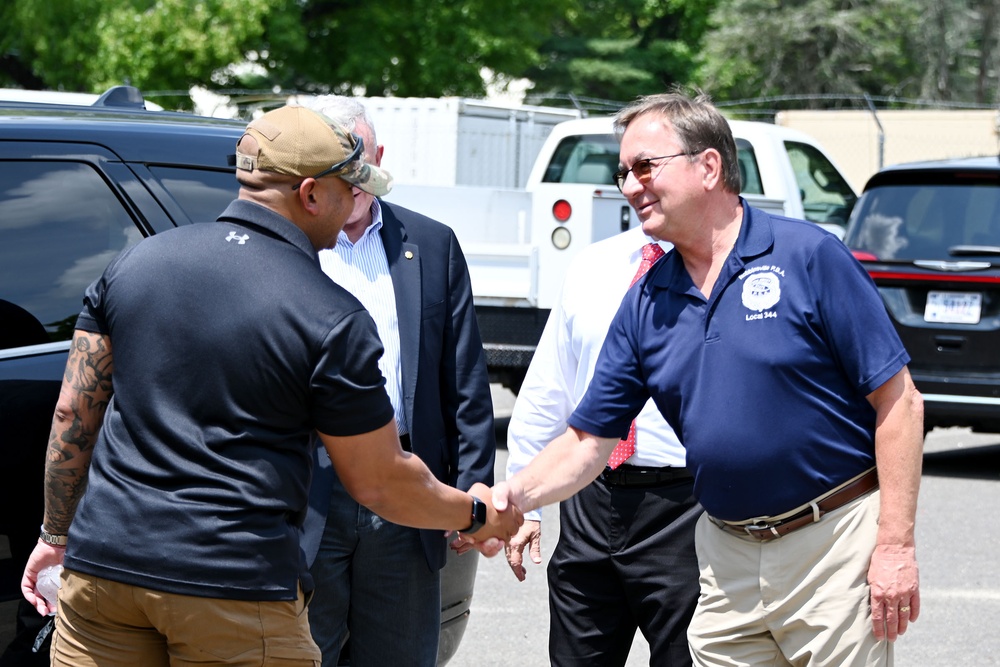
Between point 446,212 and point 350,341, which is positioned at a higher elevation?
point 350,341

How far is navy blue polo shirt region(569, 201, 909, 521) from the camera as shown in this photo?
287 cm

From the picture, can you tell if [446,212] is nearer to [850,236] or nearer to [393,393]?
[850,236]

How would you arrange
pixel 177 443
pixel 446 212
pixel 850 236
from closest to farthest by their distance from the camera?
pixel 177 443 → pixel 850 236 → pixel 446 212

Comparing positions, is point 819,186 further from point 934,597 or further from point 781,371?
point 781,371

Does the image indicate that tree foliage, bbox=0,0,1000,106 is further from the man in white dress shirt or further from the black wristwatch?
the black wristwatch

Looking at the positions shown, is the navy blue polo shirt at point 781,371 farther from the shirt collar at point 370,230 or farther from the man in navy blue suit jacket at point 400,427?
the shirt collar at point 370,230

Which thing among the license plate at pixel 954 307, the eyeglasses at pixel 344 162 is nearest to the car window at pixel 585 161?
the license plate at pixel 954 307

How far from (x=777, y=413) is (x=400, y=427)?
3.27ft

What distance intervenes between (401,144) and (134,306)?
1354 centimetres

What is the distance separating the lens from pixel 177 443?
237cm

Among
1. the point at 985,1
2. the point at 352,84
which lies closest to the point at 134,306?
the point at 352,84

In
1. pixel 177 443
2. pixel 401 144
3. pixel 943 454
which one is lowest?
pixel 943 454

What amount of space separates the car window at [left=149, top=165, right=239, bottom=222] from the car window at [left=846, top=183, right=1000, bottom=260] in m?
5.96

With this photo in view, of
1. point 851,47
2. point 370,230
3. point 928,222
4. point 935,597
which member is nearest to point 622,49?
point 851,47
